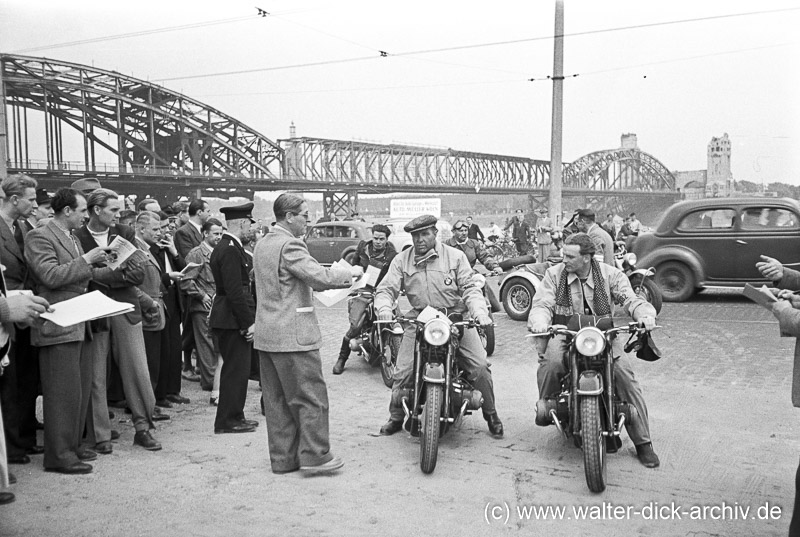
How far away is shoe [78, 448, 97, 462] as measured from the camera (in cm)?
464

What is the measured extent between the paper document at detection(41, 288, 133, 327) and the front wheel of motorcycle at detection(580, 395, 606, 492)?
274cm

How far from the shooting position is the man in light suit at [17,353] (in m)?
4.52

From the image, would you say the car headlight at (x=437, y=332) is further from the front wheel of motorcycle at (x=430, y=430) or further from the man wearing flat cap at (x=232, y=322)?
the man wearing flat cap at (x=232, y=322)

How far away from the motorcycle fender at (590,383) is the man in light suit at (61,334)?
9.76 ft

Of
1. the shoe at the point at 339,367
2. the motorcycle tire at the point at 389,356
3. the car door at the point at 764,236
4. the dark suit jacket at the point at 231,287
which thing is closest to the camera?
the dark suit jacket at the point at 231,287

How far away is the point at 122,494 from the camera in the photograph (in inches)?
160

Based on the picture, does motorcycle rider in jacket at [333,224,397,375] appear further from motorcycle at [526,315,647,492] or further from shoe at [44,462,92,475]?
shoe at [44,462,92,475]

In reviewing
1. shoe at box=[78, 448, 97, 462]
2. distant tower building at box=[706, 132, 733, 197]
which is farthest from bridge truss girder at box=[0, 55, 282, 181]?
distant tower building at box=[706, 132, 733, 197]

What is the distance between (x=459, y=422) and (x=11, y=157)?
87.3 ft

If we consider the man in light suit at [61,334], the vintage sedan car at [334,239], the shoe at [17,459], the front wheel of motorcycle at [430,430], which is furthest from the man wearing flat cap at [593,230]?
the vintage sedan car at [334,239]

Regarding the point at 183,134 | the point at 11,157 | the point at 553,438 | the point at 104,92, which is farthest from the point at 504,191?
the point at 553,438

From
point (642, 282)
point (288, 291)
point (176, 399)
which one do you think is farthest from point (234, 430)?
point (642, 282)

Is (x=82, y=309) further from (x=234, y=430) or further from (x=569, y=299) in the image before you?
(x=569, y=299)

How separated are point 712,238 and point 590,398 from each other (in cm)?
912
